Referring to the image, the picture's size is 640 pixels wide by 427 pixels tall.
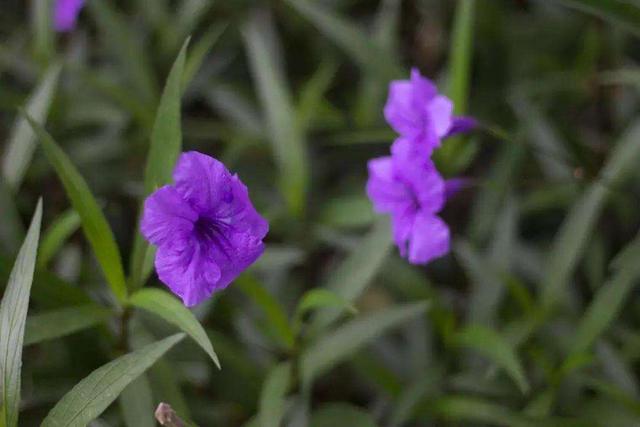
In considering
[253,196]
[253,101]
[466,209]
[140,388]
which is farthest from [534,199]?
[140,388]

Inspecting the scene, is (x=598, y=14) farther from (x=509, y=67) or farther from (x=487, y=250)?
(x=509, y=67)

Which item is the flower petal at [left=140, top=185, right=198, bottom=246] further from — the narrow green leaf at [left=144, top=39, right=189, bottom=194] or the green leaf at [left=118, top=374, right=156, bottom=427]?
the green leaf at [left=118, top=374, right=156, bottom=427]

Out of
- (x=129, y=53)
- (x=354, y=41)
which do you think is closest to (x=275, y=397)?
(x=354, y=41)

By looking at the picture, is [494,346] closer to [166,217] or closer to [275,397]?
[275,397]

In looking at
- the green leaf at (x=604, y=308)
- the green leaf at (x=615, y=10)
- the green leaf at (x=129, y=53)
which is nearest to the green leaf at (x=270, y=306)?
the green leaf at (x=604, y=308)

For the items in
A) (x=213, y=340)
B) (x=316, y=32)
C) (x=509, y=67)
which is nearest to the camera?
(x=213, y=340)
